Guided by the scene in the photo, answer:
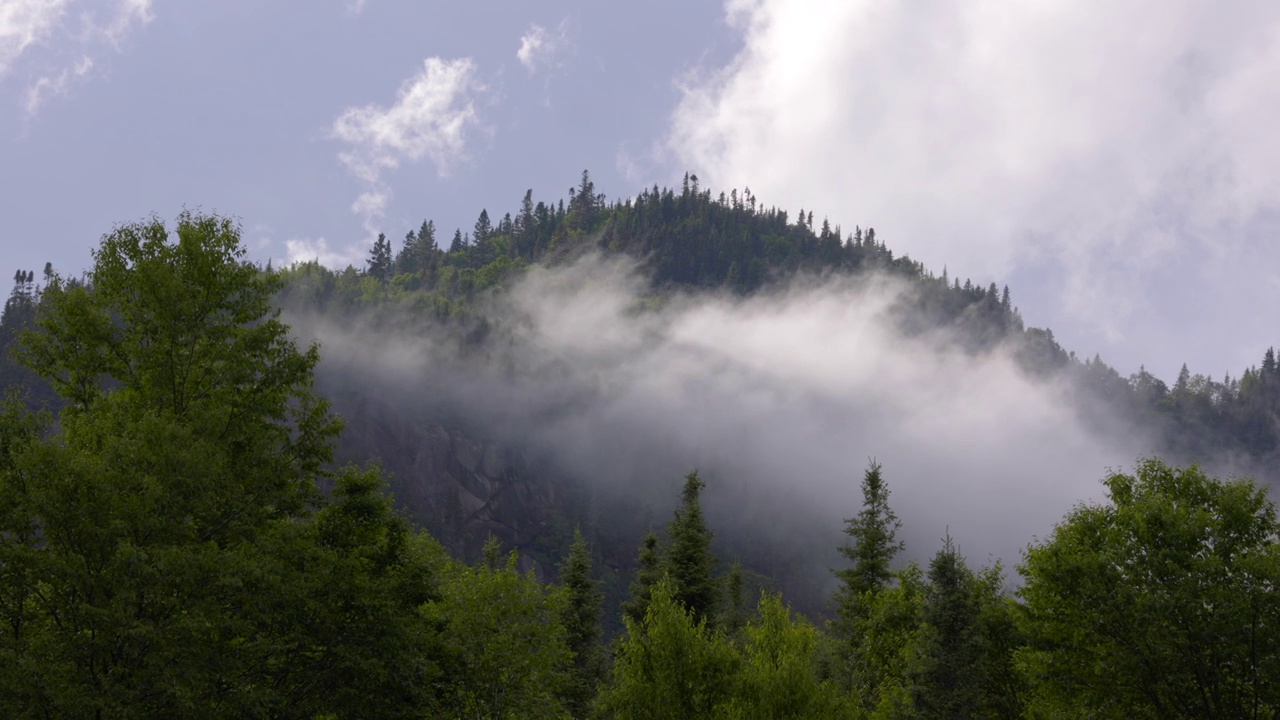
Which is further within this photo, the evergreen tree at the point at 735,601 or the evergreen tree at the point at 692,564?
the evergreen tree at the point at 735,601

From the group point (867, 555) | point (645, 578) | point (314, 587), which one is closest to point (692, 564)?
point (645, 578)

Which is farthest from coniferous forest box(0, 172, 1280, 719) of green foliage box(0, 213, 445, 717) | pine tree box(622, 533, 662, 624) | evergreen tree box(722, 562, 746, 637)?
evergreen tree box(722, 562, 746, 637)

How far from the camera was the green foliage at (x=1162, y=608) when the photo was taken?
24531mm

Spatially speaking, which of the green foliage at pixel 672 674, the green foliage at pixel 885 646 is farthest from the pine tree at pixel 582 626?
the green foliage at pixel 672 674

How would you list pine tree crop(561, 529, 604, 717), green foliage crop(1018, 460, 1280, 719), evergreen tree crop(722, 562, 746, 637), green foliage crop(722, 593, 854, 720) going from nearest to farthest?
green foliage crop(1018, 460, 1280, 719) < green foliage crop(722, 593, 854, 720) < pine tree crop(561, 529, 604, 717) < evergreen tree crop(722, 562, 746, 637)

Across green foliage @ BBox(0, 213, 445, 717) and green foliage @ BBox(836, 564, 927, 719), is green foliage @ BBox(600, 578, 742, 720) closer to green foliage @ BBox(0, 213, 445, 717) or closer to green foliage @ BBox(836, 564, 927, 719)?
green foliage @ BBox(0, 213, 445, 717)

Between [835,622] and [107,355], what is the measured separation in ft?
119

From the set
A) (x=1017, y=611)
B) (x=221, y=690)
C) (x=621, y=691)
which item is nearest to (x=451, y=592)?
(x=621, y=691)

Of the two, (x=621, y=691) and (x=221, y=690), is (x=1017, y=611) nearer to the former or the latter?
(x=621, y=691)

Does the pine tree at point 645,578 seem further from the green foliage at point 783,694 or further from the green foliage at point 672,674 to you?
the green foliage at point 783,694

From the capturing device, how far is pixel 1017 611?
95.8 feet

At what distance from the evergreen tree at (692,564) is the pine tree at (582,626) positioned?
588 centimetres

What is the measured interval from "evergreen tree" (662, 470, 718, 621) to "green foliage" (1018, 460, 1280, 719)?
1835cm

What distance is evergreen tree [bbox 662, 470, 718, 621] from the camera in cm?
4434
